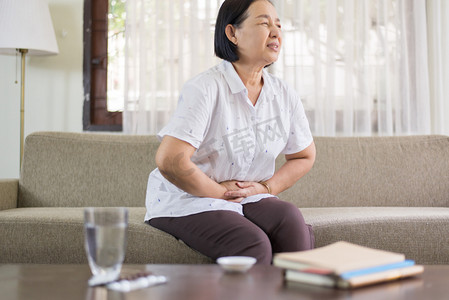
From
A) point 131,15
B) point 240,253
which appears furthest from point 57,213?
point 131,15

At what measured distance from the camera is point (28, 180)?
2.42 meters

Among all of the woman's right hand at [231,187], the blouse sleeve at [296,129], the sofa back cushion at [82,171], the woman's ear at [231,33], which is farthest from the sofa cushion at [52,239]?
the woman's ear at [231,33]

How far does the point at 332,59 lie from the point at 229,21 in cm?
142

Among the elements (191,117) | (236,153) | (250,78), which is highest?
(250,78)

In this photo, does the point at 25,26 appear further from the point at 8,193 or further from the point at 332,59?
the point at 332,59

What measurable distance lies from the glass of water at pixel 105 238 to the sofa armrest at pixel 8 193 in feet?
4.53

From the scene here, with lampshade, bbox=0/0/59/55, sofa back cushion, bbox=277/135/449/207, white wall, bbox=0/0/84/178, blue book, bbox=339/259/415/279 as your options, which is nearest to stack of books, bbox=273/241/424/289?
blue book, bbox=339/259/415/279

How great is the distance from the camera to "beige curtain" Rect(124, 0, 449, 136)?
3164 mm

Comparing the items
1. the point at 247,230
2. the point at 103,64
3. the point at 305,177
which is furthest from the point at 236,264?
the point at 103,64

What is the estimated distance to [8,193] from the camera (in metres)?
2.29

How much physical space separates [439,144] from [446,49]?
2.82 ft

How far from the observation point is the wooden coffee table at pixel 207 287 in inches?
37.1

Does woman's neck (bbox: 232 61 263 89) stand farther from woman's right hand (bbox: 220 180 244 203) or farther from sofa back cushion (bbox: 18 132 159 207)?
sofa back cushion (bbox: 18 132 159 207)

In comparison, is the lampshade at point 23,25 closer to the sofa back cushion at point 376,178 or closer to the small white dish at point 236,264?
the sofa back cushion at point 376,178
